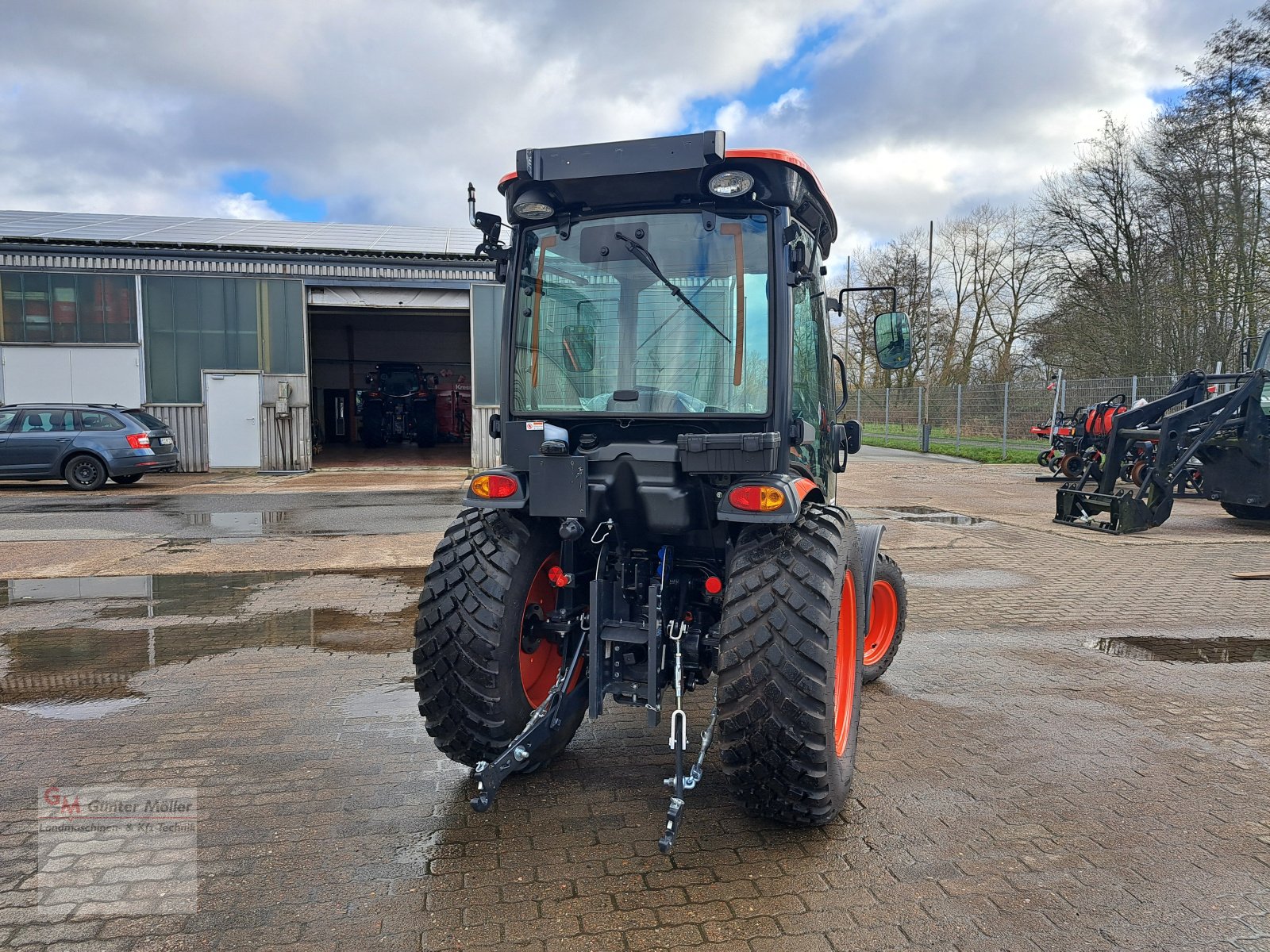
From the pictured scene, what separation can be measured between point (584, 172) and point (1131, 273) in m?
29.0

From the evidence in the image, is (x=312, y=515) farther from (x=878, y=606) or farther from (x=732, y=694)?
(x=732, y=694)

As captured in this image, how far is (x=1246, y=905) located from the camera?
2789mm

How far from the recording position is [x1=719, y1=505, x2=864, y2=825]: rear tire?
2975 millimetres

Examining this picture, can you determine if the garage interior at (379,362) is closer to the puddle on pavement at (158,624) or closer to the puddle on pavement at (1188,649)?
the puddle on pavement at (158,624)

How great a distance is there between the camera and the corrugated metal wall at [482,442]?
63.7 ft

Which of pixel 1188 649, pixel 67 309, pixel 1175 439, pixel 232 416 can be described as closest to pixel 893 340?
pixel 1188 649

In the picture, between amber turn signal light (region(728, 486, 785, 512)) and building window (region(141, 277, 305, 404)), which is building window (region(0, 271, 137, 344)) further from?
amber turn signal light (region(728, 486, 785, 512))

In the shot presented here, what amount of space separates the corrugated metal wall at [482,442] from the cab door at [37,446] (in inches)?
300

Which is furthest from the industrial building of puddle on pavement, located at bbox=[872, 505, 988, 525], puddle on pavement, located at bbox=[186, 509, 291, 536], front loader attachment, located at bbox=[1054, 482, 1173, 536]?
front loader attachment, located at bbox=[1054, 482, 1173, 536]

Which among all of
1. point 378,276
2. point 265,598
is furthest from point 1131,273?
point 265,598

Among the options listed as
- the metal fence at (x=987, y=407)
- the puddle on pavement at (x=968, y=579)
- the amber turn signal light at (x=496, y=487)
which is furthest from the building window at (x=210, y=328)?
the amber turn signal light at (x=496, y=487)

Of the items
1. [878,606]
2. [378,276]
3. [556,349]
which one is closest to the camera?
[556,349]

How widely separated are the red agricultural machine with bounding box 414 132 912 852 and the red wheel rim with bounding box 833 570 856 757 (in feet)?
0.04

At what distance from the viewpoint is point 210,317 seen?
18.9 meters
